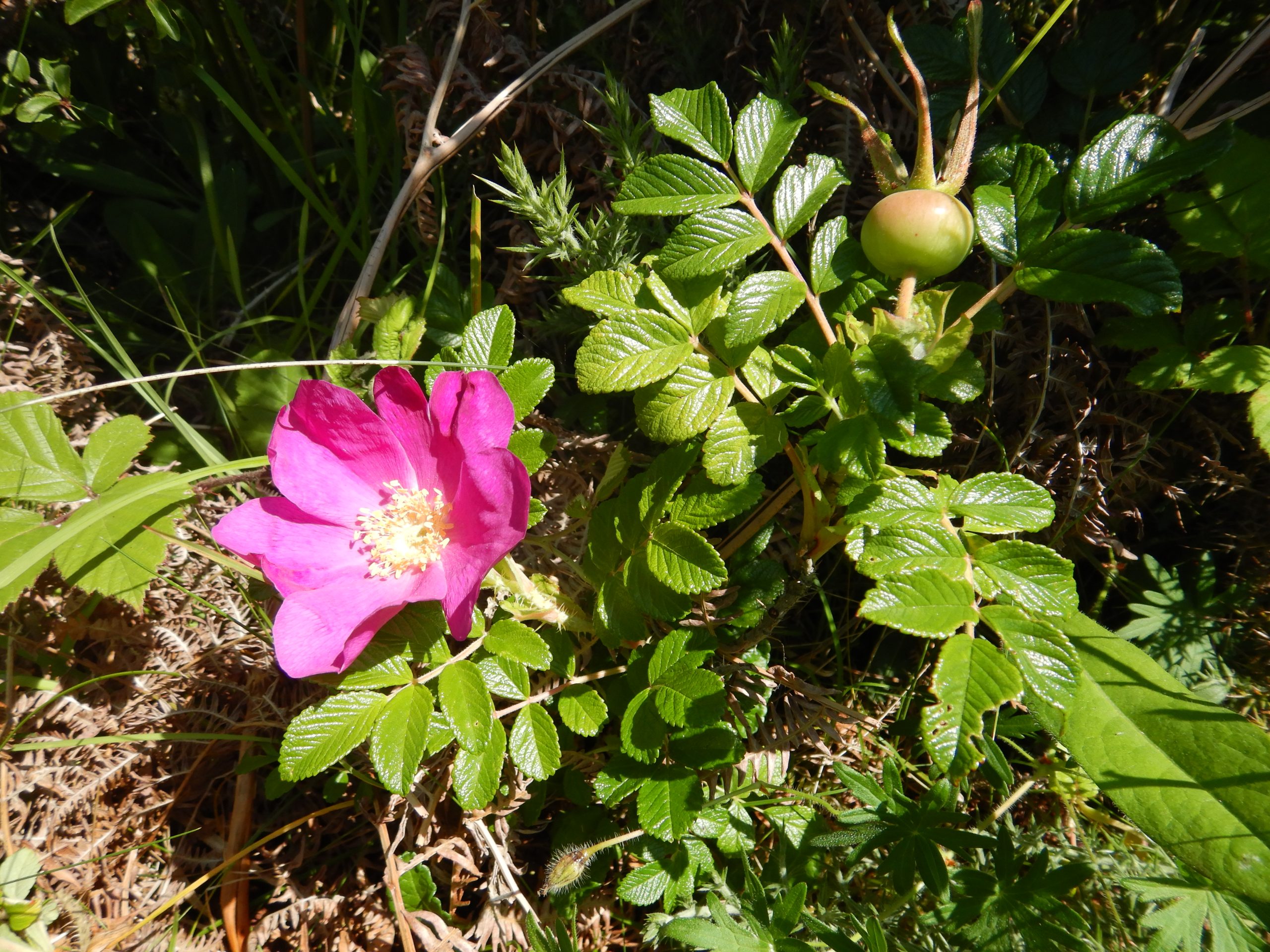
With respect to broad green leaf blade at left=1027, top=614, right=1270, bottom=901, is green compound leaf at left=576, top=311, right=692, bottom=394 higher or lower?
higher

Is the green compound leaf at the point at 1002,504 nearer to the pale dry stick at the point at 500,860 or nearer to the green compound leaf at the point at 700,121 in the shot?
the green compound leaf at the point at 700,121

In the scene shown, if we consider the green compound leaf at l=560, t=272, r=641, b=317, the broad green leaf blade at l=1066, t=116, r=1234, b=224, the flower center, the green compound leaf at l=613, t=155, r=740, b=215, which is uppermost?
the broad green leaf blade at l=1066, t=116, r=1234, b=224

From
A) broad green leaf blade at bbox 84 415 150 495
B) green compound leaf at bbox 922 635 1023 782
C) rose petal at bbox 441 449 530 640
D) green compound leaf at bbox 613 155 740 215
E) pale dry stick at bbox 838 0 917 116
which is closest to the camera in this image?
green compound leaf at bbox 922 635 1023 782

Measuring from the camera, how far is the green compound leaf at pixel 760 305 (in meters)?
1.19

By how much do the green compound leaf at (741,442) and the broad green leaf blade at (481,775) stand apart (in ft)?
1.75

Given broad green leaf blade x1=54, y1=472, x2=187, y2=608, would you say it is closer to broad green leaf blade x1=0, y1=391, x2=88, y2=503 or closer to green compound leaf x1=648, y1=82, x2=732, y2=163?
broad green leaf blade x1=0, y1=391, x2=88, y2=503

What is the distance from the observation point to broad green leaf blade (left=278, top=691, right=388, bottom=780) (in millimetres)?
1170

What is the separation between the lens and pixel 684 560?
47.8 inches

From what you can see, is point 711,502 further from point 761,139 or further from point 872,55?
point 872,55

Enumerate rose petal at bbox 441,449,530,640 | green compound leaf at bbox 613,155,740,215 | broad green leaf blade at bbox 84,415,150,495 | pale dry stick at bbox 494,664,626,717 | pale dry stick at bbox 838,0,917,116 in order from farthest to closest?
broad green leaf blade at bbox 84,415,150,495 → pale dry stick at bbox 838,0,917,116 → pale dry stick at bbox 494,664,626,717 → green compound leaf at bbox 613,155,740,215 → rose petal at bbox 441,449,530,640

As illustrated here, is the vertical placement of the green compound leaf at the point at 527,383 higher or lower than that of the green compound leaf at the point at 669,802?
higher

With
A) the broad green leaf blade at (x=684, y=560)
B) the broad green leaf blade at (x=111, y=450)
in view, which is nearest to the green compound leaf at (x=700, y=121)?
the broad green leaf blade at (x=684, y=560)

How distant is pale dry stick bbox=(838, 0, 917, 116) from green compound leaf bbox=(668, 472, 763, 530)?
800mm

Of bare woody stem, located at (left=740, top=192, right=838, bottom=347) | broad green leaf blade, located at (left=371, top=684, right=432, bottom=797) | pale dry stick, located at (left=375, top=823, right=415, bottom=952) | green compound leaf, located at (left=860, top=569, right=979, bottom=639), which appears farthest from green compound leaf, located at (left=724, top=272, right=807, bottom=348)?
pale dry stick, located at (left=375, top=823, right=415, bottom=952)
